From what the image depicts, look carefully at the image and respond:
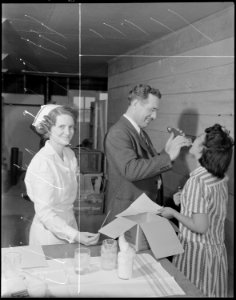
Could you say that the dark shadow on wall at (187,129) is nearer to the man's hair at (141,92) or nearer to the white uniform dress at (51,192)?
the man's hair at (141,92)

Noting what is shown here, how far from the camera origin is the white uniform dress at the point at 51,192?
114 centimetres

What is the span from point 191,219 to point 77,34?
74cm

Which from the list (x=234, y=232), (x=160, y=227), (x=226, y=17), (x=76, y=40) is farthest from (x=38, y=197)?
(x=226, y=17)

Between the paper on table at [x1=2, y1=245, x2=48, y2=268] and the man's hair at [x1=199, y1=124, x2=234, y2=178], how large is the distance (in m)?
0.63

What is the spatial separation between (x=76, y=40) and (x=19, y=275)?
0.78m

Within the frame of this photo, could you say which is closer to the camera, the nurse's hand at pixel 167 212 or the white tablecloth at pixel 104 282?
the white tablecloth at pixel 104 282

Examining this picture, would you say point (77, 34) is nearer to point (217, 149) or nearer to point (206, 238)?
point (217, 149)

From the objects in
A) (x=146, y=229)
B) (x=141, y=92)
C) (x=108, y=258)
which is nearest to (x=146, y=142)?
(x=141, y=92)

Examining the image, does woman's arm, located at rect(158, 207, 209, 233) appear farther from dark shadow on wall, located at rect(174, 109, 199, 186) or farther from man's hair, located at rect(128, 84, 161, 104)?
man's hair, located at rect(128, 84, 161, 104)

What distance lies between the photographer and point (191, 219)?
117cm

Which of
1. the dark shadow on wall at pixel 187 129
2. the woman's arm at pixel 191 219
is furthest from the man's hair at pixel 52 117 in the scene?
the woman's arm at pixel 191 219

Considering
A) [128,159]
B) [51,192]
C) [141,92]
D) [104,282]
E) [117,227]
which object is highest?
[141,92]

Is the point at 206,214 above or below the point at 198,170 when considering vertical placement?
below

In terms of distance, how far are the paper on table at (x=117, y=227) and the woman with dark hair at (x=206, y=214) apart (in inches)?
5.1
